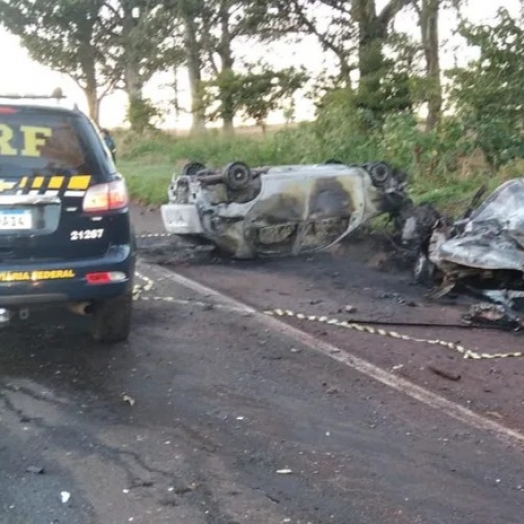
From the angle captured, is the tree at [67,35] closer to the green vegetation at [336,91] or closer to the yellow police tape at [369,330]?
the green vegetation at [336,91]

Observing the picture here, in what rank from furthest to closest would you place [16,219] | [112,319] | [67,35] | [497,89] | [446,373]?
1. [67,35]
2. [497,89]
3. [112,319]
4. [446,373]
5. [16,219]

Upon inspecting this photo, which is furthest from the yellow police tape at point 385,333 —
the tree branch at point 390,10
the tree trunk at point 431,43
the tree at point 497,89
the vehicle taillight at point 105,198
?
the tree branch at point 390,10

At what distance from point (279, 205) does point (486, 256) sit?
10.00ft

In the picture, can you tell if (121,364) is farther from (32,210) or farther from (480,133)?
(480,133)

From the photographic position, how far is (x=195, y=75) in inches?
1163

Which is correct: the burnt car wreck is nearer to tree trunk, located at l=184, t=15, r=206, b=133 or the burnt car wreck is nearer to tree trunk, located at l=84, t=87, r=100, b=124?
tree trunk, located at l=184, t=15, r=206, b=133

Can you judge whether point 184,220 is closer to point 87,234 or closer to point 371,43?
point 87,234

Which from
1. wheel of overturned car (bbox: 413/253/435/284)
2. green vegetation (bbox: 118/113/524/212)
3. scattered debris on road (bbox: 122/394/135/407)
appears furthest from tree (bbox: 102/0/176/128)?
scattered debris on road (bbox: 122/394/135/407)

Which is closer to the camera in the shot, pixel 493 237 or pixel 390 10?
pixel 493 237

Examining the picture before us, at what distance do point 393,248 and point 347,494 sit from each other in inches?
276

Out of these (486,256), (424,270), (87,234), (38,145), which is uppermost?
(38,145)

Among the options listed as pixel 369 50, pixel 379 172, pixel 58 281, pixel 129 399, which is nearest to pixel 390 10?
pixel 369 50

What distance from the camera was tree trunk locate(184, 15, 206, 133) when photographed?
27234 millimetres

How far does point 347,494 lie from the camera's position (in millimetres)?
4250
